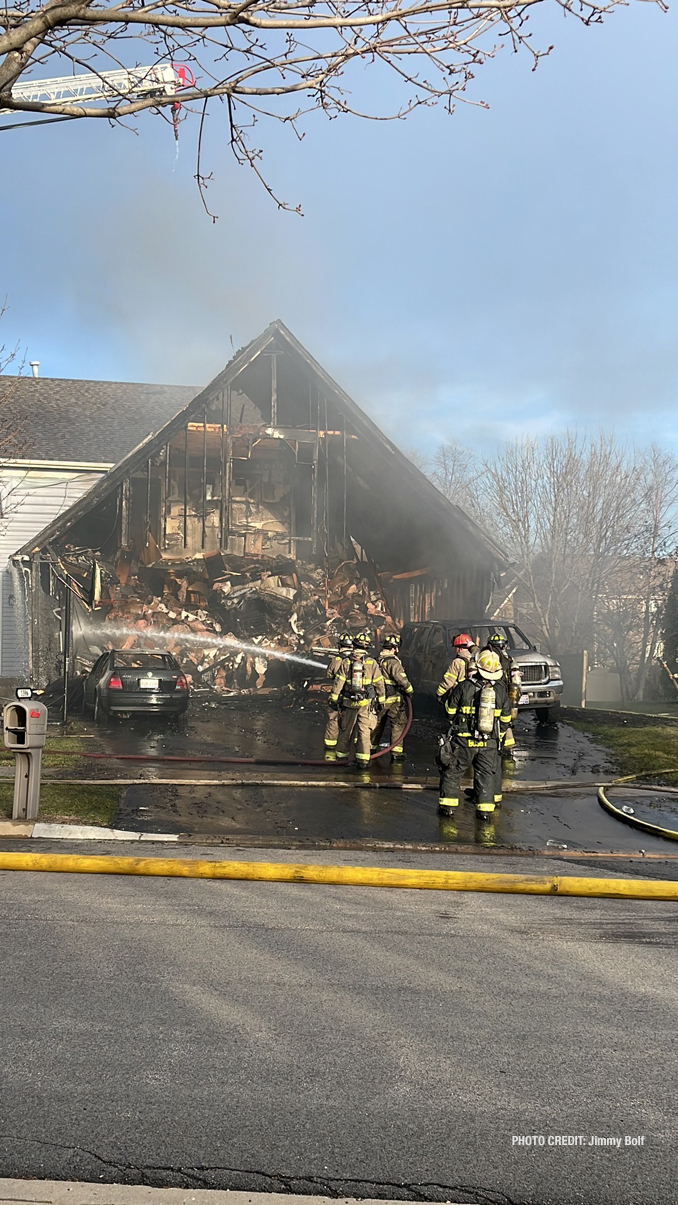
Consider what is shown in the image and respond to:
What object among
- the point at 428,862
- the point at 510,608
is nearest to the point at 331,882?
the point at 428,862

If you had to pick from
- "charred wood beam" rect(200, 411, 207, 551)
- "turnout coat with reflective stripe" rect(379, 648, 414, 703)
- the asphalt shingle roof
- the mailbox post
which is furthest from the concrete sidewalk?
the asphalt shingle roof

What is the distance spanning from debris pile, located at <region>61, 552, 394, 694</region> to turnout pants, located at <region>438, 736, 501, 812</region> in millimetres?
14597

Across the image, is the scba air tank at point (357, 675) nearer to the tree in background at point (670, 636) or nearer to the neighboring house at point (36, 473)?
the neighboring house at point (36, 473)

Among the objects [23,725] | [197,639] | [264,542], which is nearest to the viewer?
[23,725]

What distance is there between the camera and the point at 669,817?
1021cm

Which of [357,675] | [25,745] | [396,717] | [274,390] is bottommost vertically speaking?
[396,717]

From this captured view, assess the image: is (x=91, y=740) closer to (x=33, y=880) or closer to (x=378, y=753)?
(x=378, y=753)

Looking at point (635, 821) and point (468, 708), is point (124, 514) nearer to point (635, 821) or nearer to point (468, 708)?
point (468, 708)

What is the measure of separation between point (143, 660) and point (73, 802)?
35.1ft

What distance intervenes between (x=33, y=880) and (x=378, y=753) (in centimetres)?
751

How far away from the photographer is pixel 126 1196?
9.18 ft

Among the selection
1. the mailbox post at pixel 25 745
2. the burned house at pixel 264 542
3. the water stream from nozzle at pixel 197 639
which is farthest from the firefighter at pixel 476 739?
the water stream from nozzle at pixel 197 639

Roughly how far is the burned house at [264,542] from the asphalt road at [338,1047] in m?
17.8

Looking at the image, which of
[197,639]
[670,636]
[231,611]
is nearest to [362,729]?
[197,639]
